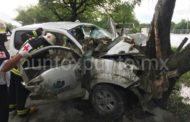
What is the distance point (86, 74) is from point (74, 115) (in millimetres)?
967

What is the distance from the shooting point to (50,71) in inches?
258

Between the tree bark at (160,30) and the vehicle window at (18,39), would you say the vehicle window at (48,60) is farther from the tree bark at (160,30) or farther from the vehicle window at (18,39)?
the vehicle window at (18,39)

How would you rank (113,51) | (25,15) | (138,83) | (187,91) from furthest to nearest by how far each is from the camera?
(25,15), (187,91), (113,51), (138,83)

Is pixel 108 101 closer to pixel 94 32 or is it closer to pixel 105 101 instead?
pixel 105 101

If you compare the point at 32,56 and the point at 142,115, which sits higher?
the point at 32,56

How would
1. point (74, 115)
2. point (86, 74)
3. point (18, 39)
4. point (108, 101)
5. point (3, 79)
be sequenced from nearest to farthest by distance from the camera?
point (3, 79) < point (108, 101) < point (86, 74) < point (74, 115) < point (18, 39)

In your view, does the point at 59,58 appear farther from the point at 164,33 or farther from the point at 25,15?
the point at 25,15

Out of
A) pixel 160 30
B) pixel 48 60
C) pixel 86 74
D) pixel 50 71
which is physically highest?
pixel 160 30

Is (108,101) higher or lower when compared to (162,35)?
lower

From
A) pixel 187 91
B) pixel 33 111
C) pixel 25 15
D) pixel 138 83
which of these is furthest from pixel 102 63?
pixel 25 15

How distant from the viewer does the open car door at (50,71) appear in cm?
653

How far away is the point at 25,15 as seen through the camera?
63.9m

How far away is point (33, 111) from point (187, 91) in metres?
4.27

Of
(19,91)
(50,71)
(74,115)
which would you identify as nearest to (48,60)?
(50,71)
